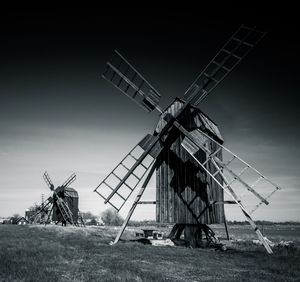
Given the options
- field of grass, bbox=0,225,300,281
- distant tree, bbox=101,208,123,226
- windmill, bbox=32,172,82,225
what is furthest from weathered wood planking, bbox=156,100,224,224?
distant tree, bbox=101,208,123,226

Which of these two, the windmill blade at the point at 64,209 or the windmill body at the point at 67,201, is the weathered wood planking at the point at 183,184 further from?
the windmill body at the point at 67,201

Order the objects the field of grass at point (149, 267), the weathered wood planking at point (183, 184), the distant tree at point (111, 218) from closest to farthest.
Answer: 1. the field of grass at point (149, 267)
2. the weathered wood planking at point (183, 184)
3. the distant tree at point (111, 218)

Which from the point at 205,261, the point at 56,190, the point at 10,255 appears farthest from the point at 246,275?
the point at 56,190

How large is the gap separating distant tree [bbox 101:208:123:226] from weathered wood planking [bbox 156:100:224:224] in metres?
68.5

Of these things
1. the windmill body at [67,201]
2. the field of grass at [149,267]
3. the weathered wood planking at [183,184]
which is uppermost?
the windmill body at [67,201]

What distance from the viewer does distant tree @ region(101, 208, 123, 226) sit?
292ft

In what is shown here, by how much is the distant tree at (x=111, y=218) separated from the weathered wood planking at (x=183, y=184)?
68.5m

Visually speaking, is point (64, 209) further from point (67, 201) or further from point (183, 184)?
point (183, 184)

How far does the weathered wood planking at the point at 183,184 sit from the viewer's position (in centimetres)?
1920

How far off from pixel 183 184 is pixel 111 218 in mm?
80075

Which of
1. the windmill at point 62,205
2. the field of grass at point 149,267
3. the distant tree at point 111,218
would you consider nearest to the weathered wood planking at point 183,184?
the field of grass at point 149,267

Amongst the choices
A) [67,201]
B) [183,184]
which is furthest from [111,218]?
[183,184]

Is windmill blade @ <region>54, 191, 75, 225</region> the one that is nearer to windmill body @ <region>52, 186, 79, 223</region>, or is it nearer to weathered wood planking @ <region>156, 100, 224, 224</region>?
windmill body @ <region>52, 186, 79, 223</region>

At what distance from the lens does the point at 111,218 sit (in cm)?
9594
